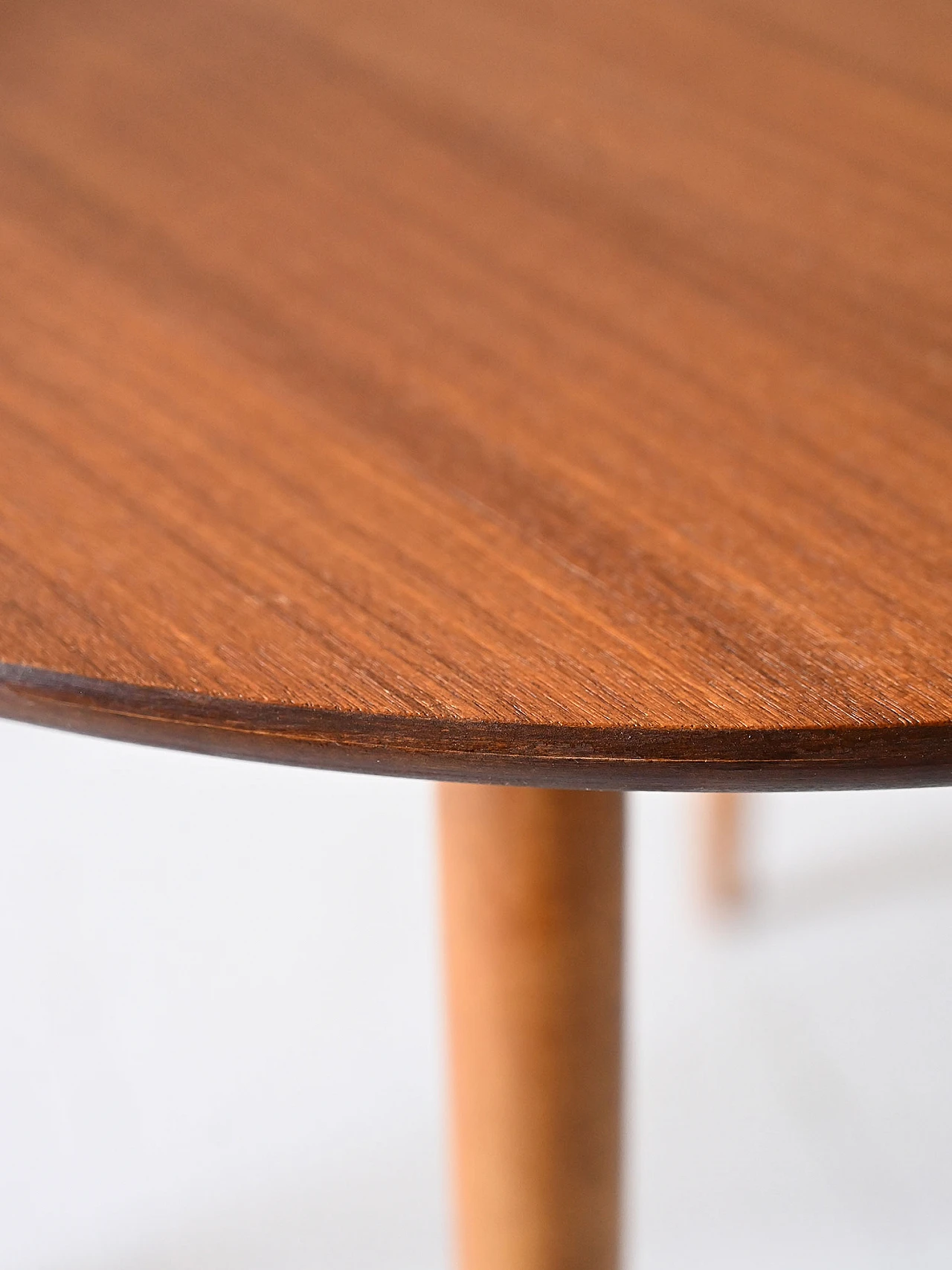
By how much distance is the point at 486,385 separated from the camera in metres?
0.45

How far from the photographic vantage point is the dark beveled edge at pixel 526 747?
33 centimetres

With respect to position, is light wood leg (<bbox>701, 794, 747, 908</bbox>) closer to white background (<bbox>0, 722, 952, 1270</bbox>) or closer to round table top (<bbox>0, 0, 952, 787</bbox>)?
white background (<bbox>0, 722, 952, 1270</bbox>)

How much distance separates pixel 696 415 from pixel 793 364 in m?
0.04

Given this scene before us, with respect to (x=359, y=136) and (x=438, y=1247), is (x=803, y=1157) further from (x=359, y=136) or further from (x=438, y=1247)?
(x=359, y=136)

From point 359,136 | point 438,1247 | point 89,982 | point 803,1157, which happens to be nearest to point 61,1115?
point 89,982

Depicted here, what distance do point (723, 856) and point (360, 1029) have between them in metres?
0.25

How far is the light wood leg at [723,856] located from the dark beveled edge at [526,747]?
25.3 inches

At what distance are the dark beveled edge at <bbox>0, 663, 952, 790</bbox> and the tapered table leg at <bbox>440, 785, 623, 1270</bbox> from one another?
154 millimetres

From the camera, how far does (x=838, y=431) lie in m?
0.43

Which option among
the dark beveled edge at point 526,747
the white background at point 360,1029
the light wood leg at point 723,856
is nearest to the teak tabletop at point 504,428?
the dark beveled edge at point 526,747

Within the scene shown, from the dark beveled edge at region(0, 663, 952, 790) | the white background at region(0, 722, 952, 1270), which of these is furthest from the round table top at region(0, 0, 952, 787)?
the white background at region(0, 722, 952, 1270)

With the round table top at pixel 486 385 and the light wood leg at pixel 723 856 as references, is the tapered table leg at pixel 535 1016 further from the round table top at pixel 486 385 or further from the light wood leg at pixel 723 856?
the light wood leg at pixel 723 856

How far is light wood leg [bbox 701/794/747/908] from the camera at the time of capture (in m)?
0.98

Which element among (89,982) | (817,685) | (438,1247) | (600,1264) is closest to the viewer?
(817,685)
